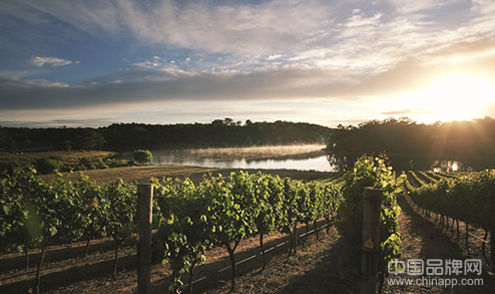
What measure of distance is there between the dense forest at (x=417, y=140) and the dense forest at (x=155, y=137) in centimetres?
6143

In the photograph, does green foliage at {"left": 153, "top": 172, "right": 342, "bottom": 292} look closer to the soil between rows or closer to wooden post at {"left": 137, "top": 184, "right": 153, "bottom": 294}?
wooden post at {"left": 137, "top": 184, "right": 153, "bottom": 294}

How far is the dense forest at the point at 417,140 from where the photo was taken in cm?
9975

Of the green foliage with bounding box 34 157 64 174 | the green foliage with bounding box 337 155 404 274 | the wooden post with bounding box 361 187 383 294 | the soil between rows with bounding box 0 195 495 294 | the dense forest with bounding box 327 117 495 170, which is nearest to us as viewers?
the wooden post with bounding box 361 187 383 294

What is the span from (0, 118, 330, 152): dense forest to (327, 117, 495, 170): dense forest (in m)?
61.4

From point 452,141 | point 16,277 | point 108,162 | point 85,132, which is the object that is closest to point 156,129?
point 85,132

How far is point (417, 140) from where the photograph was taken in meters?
110

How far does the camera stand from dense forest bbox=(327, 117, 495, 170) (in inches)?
3927

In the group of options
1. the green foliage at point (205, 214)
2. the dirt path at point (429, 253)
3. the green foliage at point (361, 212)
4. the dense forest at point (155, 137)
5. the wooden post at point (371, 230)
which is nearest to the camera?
the wooden post at point (371, 230)

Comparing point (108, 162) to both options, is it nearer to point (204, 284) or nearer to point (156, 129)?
point (204, 284)

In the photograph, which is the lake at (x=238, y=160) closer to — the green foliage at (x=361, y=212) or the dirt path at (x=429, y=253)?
the dirt path at (x=429, y=253)

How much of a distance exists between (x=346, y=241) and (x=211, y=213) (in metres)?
3.02

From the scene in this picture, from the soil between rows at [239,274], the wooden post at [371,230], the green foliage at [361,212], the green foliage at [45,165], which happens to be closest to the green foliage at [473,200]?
the soil between rows at [239,274]

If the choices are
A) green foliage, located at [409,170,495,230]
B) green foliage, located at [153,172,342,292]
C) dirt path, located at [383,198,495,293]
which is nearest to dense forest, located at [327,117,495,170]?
dirt path, located at [383,198,495,293]

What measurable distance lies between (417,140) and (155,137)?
109162mm
